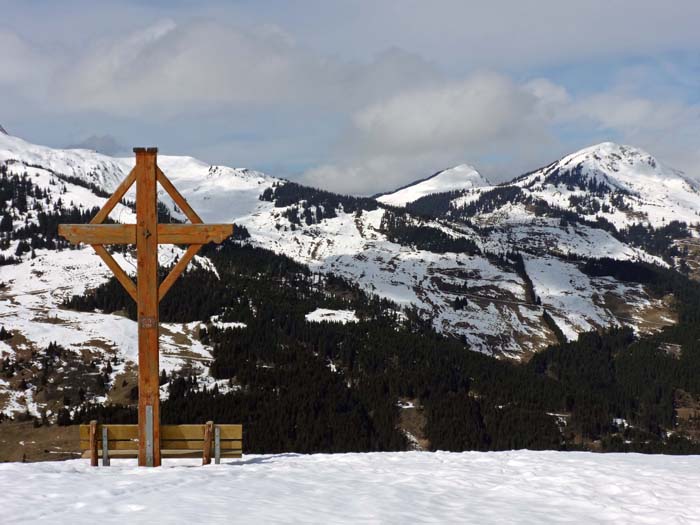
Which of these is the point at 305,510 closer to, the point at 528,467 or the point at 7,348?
the point at 528,467

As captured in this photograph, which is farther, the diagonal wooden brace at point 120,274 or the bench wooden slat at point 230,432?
the bench wooden slat at point 230,432

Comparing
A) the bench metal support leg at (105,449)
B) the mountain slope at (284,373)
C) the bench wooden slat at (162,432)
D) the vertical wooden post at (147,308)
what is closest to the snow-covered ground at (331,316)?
the mountain slope at (284,373)

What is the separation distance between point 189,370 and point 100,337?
20.2 meters

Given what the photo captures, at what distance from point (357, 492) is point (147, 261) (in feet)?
29.1

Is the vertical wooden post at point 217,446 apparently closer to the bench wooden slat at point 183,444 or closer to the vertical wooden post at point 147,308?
the bench wooden slat at point 183,444

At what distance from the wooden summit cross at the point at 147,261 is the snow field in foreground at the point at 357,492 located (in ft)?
4.43

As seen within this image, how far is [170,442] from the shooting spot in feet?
58.1

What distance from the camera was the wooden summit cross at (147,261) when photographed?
17.1 metres

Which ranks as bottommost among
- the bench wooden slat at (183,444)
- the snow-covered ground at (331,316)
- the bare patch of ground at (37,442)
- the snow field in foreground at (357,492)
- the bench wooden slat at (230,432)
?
the bare patch of ground at (37,442)

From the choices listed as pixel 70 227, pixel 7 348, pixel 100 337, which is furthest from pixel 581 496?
pixel 100 337

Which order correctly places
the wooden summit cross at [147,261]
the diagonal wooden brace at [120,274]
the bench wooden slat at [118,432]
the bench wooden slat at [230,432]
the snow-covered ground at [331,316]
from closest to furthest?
the wooden summit cross at [147,261] → the diagonal wooden brace at [120,274] → the bench wooden slat at [118,432] → the bench wooden slat at [230,432] → the snow-covered ground at [331,316]

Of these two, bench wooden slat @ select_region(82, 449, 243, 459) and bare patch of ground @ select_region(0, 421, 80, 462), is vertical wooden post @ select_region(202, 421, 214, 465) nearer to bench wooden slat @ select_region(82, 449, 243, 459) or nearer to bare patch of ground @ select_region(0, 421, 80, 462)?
bench wooden slat @ select_region(82, 449, 243, 459)

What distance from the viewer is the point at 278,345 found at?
13812cm

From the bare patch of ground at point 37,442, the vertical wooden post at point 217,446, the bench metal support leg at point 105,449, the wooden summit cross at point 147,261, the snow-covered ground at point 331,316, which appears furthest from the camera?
the snow-covered ground at point 331,316
